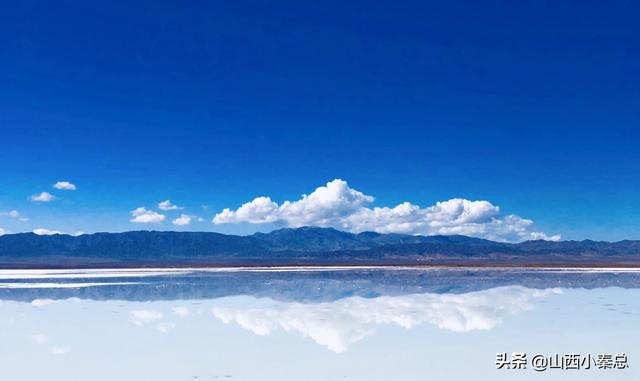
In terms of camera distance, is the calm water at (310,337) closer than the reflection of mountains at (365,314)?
Yes

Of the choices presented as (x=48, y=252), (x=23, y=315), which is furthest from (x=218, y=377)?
(x=48, y=252)

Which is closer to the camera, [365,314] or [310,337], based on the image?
[310,337]

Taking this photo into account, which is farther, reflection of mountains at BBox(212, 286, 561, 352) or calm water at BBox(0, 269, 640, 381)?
reflection of mountains at BBox(212, 286, 561, 352)

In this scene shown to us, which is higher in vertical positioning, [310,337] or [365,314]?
[365,314]
